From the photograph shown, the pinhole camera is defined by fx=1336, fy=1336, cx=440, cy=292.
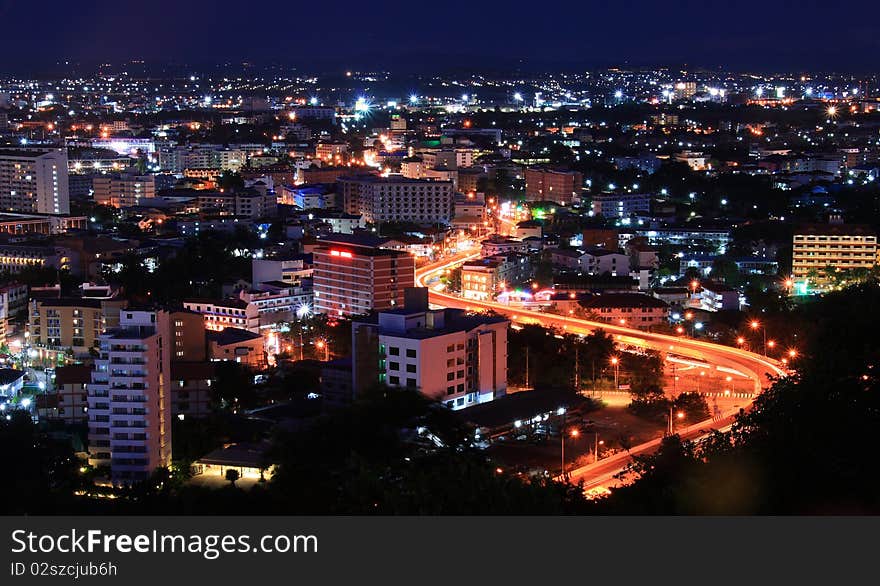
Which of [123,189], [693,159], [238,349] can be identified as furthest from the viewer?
[693,159]

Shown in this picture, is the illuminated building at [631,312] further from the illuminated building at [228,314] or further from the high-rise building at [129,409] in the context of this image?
the high-rise building at [129,409]

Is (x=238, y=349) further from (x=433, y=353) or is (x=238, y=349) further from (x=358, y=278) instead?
(x=433, y=353)

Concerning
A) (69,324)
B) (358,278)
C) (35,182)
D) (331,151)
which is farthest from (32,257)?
(331,151)

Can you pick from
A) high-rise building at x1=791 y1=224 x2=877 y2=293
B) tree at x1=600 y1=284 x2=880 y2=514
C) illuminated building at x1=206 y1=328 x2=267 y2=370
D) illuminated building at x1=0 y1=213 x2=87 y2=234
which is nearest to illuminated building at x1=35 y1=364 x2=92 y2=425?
illuminated building at x1=206 y1=328 x2=267 y2=370

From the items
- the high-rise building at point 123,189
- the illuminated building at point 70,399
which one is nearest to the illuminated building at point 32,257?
the illuminated building at point 70,399

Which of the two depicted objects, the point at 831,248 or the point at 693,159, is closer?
the point at 831,248

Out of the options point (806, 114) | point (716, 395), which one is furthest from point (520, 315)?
point (806, 114)

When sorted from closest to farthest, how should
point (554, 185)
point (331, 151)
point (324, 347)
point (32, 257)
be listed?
1. point (324, 347)
2. point (32, 257)
3. point (554, 185)
4. point (331, 151)
